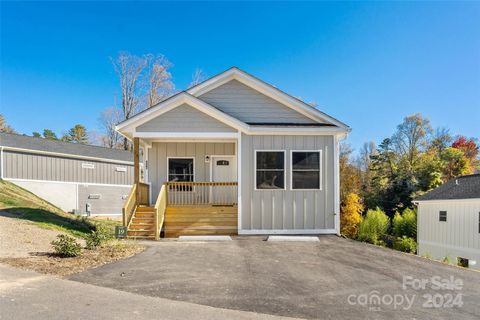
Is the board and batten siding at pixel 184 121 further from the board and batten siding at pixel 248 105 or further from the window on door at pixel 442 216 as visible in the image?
the window on door at pixel 442 216

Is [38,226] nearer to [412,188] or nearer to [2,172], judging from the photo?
[2,172]

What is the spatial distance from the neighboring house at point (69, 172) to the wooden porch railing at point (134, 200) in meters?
12.3

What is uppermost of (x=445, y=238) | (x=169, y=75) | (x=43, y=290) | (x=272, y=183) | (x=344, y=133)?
(x=169, y=75)

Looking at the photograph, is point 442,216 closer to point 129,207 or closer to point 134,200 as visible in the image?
point 134,200

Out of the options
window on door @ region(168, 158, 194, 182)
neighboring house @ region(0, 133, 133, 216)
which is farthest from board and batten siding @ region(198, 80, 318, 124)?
neighboring house @ region(0, 133, 133, 216)

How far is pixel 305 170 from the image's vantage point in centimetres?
1191

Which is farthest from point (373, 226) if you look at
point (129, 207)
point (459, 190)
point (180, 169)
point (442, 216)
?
point (129, 207)

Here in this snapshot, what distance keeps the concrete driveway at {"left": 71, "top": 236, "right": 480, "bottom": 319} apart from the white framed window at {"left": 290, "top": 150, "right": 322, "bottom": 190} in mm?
2980

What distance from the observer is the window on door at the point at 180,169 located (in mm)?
13930

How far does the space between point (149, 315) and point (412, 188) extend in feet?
94.5

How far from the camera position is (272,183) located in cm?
1185

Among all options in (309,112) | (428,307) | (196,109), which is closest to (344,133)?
(309,112)

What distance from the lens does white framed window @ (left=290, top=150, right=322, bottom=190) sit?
1188cm

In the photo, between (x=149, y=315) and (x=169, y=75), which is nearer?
(x=149, y=315)
